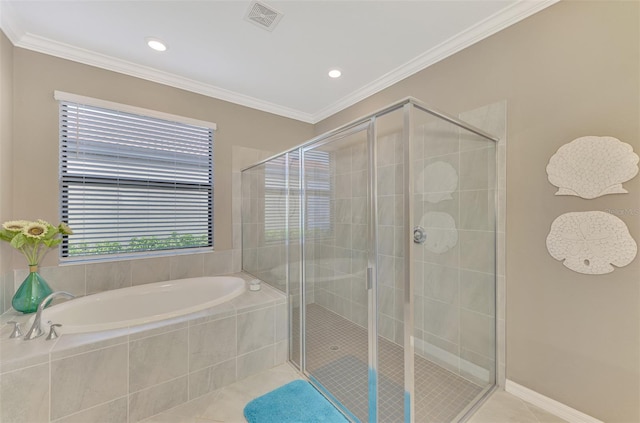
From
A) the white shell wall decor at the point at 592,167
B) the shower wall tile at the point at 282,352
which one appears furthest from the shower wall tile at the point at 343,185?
the shower wall tile at the point at 282,352

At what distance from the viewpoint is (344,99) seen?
2842 millimetres

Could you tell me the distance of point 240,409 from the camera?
1.55 metres

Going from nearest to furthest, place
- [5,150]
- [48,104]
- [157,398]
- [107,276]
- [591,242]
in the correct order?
[591,242], [157,398], [5,150], [48,104], [107,276]

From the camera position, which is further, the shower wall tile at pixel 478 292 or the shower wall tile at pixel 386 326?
the shower wall tile at pixel 478 292

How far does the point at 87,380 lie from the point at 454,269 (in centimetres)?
226

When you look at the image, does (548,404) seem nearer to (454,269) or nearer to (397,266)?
(454,269)

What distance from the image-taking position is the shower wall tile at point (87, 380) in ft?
4.20

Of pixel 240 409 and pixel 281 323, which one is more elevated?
pixel 281 323

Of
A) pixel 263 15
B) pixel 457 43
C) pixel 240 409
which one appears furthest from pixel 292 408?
pixel 457 43

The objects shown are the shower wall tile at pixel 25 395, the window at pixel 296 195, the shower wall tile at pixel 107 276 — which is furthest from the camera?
the shower wall tile at pixel 107 276

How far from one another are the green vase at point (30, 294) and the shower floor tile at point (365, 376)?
1861 millimetres

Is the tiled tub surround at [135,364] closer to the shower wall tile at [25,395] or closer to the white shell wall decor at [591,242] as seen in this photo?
the shower wall tile at [25,395]

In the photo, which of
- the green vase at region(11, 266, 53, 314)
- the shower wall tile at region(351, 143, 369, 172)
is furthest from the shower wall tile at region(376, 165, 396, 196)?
the green vase at region(11, 266, 53, 314)

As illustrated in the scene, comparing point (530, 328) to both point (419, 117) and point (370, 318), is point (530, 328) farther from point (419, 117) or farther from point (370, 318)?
point (419, 117)
